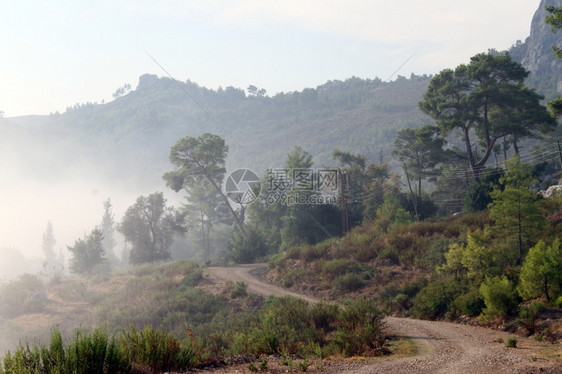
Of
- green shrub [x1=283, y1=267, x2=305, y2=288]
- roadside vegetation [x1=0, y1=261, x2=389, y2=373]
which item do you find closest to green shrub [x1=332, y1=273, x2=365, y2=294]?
roadside vegetation [x1=0, y1=261, x2=389, y2=373]

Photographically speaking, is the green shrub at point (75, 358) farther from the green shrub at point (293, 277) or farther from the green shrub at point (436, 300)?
the green shrub at point (293, 277)

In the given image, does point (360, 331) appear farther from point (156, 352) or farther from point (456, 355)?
point (156, 352)

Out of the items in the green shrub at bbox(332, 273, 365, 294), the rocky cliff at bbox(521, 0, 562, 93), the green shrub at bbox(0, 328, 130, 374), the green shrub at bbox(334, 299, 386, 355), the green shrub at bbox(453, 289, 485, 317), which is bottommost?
the green shrub at bbox(332, 273, 365, 294)

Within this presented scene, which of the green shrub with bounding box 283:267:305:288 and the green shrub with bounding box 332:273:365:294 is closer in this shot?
the green shrub with bounding box 332:273:365:294

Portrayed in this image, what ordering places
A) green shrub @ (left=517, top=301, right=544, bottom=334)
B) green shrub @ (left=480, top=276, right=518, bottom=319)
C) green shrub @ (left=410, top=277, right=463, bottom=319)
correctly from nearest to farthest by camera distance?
green shrub @ (left=517, top=301, right=544, bottom=334), green shrub @ (left=480, top=276, right=518, bottom=319), green shrub @ (left=410, top=277, right=463, bottom=319)

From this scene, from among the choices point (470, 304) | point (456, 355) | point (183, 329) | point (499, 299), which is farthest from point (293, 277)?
point (456, 355)

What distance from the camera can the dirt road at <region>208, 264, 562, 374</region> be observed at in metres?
10.0

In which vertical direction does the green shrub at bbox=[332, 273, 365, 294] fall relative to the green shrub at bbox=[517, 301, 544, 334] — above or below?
below

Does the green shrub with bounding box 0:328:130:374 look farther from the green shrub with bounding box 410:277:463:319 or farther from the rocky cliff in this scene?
the rocky cliff

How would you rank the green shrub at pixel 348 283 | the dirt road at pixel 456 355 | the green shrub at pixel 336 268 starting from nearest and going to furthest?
the dirt road at pixel 456 355
the green shrub at pixel 348 283
the green shrub at pixel 336 268

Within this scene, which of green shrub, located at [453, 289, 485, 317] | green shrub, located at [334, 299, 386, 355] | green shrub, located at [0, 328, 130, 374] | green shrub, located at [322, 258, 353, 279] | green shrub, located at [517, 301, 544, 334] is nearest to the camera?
green shrub, located at [0, 328, 130, 374]

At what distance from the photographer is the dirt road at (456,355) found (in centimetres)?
1002

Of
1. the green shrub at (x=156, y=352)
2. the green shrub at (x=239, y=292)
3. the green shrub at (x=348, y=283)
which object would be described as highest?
the green shrub at (x=156, y=352)

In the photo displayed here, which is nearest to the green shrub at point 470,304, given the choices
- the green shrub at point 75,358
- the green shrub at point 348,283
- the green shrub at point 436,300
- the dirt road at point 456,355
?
the green shrub at point 436,300
